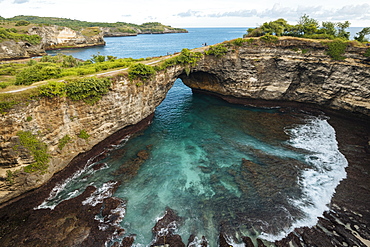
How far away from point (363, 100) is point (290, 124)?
1370cm

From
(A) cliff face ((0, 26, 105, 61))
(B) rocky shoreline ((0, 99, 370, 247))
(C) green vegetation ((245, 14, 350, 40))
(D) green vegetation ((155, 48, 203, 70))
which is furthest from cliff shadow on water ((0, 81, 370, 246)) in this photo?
(A) cliff face ((0, 26, 105, 61))

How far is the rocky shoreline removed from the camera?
15.8 metres

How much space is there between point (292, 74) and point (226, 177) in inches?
1131

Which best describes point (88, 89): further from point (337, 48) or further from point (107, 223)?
point (337, 48)

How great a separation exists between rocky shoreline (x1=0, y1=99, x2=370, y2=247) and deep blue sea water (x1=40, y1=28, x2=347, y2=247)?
2.30 ft

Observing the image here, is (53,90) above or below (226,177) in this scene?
above

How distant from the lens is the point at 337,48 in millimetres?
34125

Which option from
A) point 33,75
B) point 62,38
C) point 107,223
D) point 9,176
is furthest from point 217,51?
point 62,38

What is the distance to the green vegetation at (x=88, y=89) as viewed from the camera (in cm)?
2258

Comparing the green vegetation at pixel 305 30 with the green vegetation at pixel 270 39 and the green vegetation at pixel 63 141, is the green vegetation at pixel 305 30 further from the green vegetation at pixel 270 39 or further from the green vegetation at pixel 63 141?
the green vegetation at pixel 63 141

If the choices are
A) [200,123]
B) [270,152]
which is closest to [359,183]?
[270,152]

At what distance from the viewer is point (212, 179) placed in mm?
22531

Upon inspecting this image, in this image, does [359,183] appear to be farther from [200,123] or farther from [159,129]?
[159,129]

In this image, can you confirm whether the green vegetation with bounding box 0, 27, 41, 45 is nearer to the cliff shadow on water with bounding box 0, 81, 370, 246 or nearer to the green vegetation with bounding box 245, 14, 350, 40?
the cliff shadow on water with bounding box 0, 81, 370, 246
